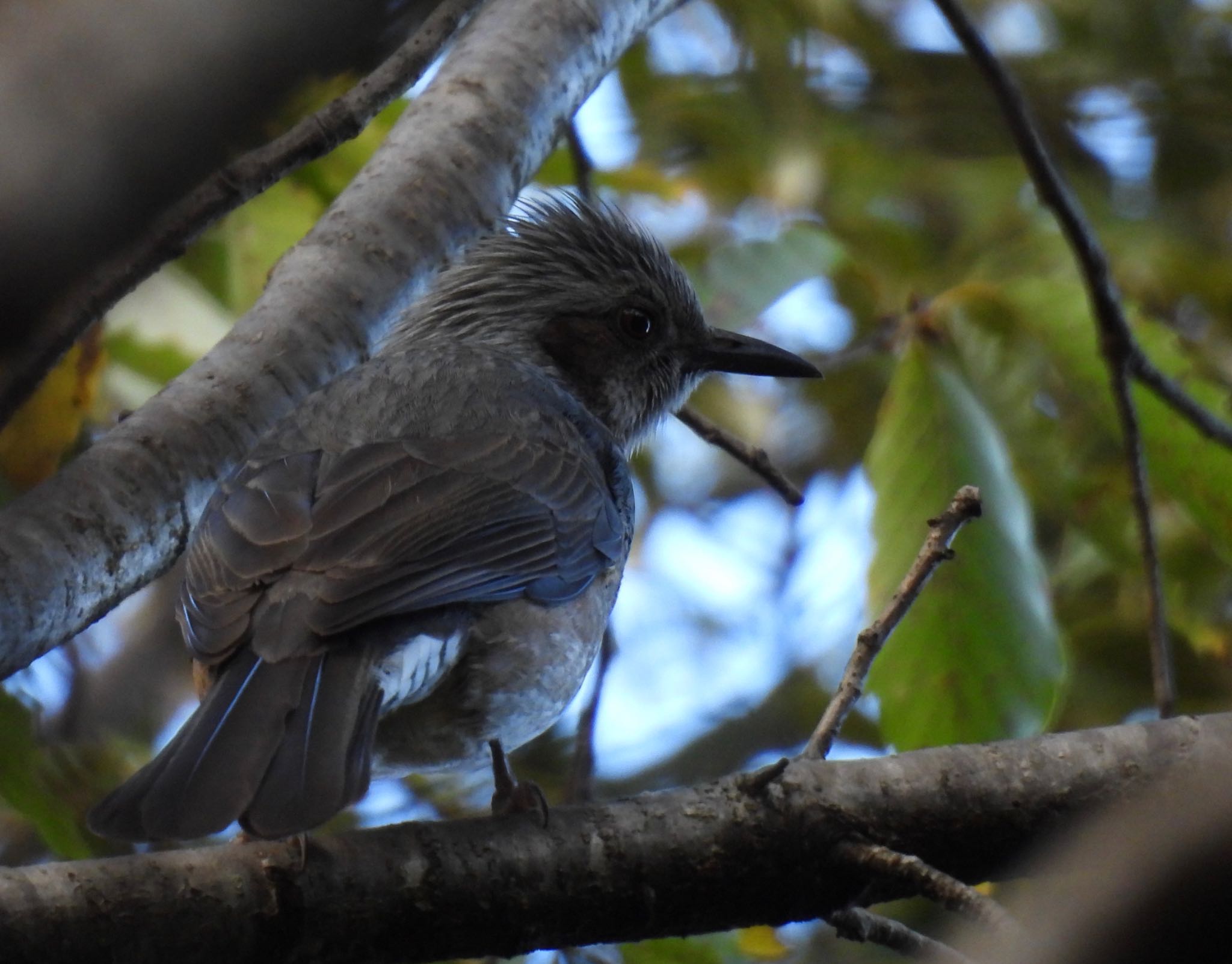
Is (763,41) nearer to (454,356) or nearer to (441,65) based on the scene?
(441,65)

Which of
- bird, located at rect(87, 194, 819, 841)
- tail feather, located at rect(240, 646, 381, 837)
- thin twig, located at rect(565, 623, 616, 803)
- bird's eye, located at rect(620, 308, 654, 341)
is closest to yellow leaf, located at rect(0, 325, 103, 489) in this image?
bird, located at rect(87, 194, 819, 841)

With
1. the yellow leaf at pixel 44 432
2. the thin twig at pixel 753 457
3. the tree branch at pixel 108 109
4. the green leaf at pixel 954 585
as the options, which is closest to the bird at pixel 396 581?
the thin twig at pixel 753 457

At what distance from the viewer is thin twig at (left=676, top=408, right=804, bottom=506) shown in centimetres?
363

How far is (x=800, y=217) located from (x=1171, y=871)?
4813 mm

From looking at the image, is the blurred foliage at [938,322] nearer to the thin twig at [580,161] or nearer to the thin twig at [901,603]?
the thin twig at [580,161]

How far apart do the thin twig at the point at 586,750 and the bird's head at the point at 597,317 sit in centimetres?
105

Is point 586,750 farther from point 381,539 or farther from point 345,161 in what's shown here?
point 345,161

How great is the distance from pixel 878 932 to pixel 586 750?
116cm

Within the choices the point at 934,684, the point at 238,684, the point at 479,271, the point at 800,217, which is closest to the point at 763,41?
the point at 800,217

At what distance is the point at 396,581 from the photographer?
2.99 meters

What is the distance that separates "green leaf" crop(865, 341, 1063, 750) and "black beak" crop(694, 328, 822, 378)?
0.65 m

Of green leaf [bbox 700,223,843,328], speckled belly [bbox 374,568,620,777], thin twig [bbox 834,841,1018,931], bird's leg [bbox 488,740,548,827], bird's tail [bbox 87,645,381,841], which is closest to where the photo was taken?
thin twig [bbox 834,841,1018,931]

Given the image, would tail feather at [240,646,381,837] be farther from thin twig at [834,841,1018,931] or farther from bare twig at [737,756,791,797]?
thin twig at [834,841,1018,931]

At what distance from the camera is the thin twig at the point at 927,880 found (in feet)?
7.23
